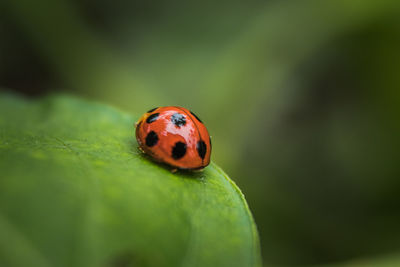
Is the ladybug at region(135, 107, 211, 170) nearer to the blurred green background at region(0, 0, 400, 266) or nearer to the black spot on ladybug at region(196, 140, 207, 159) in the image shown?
the black spot on ladybug at region(196, 140, 207, 159)

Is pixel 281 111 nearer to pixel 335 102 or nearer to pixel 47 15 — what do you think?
pixel 335 102

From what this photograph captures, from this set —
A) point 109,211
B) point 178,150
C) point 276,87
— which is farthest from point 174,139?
point 276,87

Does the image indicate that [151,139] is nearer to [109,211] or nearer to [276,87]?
[109,211]

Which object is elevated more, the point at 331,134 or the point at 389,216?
the point at 331,134

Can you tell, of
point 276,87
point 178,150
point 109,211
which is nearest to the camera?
point 109,211

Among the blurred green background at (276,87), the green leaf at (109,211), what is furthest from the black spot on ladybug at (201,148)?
the blurred green background at (276,87)

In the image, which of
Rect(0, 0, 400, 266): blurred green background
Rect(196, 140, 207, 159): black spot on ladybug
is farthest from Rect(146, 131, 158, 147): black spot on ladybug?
Rect(0, 0, 400, 266): blurred green background

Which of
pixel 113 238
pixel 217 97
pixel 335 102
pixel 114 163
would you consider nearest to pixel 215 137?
pixel 217 97
